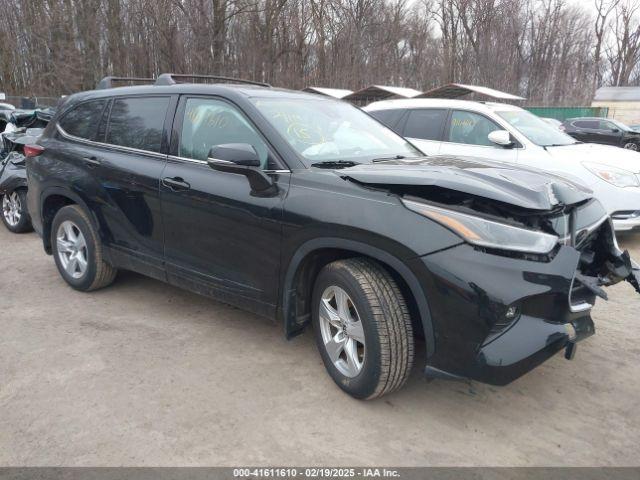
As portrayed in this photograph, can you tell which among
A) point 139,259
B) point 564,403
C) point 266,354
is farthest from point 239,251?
point 564,403

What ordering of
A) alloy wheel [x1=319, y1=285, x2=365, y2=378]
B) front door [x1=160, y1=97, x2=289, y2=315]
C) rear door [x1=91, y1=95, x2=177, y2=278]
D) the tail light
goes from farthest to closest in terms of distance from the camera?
the tail light → rear door [x1=91, y1=95, x2=177, y2=278] → front door [x1=160, y1=97, x2=289, y2=315] → alloy wheel [x1=319, y1=285, x2=365, y2=378]

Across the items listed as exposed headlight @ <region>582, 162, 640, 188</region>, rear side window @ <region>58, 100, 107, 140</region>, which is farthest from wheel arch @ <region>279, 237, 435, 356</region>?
exposed headlight @ <region>582, 162, 640, 188</region>

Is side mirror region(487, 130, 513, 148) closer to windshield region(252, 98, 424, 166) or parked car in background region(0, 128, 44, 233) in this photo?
windshield region(252, 98, 424, 166)

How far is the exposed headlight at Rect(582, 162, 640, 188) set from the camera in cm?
606

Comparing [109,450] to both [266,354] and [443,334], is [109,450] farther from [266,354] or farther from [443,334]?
[443,334]

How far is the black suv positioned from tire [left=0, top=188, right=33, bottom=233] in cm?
294

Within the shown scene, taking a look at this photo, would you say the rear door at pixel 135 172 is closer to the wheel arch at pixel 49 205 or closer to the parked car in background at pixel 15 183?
the wheel arch at pixel 49 205

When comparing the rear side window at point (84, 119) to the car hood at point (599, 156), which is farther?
the car hood at point (599, 156)

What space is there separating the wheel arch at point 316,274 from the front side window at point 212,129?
67cm

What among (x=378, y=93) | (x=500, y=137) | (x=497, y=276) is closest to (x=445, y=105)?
(x=500, y=137)

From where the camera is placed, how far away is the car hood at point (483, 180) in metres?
2.56

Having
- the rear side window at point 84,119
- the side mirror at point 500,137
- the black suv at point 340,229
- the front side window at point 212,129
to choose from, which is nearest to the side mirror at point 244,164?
the black suv at point 340,229

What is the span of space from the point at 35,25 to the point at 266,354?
97.9 feet

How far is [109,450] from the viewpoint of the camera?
2523 millimetres
